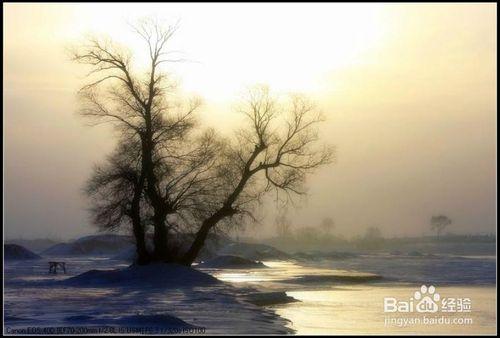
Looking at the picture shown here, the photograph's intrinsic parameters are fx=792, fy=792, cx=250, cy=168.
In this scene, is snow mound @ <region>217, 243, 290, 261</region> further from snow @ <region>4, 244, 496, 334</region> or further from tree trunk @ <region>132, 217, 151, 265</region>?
snow @ <region>4, 244, 496, 334</region>

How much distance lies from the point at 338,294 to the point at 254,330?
41.7 ft

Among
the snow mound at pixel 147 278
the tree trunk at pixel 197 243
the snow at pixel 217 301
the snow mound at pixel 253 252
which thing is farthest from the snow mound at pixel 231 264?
the snow mound at pixel 147 278

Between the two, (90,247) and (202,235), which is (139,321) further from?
(90,247)

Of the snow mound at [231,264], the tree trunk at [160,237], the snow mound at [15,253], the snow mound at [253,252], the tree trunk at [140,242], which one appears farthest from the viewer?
the snow mound at [253,252]

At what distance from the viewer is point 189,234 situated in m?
39.1

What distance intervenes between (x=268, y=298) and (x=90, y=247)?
86.4 metres

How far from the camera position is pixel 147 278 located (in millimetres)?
34031

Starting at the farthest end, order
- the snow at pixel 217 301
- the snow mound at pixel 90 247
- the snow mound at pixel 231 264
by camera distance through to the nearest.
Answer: the snow mound at pixel 90 247 → the snow mound at pixel 231 264 → the snow at pixel 217 301

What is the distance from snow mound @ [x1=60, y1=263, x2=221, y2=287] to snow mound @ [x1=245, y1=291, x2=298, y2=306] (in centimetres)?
522

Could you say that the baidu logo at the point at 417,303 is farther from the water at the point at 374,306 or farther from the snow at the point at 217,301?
the snow at the point at 217,301

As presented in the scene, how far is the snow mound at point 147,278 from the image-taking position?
32.8 m

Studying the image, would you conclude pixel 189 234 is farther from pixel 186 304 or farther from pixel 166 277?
pixel 186 304

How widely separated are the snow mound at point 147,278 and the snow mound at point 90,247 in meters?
64.7

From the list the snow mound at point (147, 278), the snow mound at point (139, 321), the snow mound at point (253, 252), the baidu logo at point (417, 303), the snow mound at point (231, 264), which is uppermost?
the snow mound at point (253, 252)
